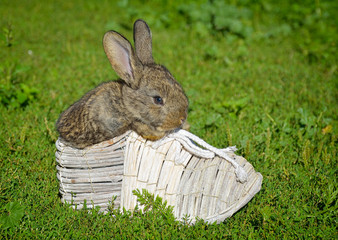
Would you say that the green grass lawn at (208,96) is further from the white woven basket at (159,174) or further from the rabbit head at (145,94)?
the rabbit head at (145,94)

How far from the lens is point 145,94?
3705 mm

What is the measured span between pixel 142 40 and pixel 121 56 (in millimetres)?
432

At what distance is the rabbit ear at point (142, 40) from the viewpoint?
4.05 meters

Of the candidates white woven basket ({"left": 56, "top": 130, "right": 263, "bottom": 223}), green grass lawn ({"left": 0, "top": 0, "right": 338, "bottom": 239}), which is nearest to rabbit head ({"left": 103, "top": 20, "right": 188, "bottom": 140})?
white woven basket ({"left": 56, "top": 130, "right": 263, "bottom": 223})

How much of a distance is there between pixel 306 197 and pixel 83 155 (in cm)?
213

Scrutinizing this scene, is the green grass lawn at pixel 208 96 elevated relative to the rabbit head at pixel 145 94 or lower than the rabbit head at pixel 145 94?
lower

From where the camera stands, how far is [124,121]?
366 cm

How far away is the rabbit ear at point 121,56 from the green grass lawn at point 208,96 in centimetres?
118

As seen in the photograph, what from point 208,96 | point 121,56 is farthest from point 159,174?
A: point 208,96

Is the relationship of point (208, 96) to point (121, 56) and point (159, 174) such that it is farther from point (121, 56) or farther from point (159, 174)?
point (159, 174)

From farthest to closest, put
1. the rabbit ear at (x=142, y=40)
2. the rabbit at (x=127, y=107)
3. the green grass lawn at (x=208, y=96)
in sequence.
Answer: the rabbit ear at (x=142, y=40) < the rabbit at (x=127, y=107) < the green grass lawn at (x=208, y=96)

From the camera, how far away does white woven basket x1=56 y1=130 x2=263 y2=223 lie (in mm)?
→ 3350

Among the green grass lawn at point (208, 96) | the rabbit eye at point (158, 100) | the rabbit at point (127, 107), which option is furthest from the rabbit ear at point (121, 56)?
the green grass lawn at point (208, 96)

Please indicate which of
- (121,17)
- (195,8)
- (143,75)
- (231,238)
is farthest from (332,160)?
(121,17)
